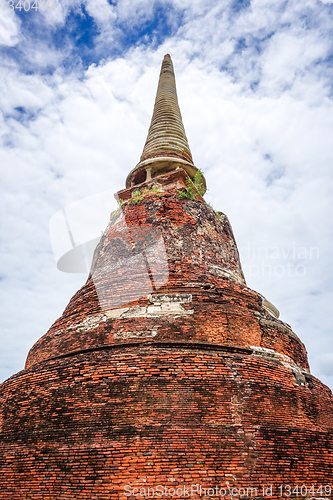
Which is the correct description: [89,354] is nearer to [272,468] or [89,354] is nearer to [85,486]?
[85,486]

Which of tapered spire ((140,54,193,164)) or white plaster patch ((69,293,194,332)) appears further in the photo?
tapered spire ((140,54,193,164))

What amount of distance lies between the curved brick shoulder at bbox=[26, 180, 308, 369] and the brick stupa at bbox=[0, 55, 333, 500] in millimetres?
29

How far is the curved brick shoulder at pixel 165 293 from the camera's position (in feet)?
21.4

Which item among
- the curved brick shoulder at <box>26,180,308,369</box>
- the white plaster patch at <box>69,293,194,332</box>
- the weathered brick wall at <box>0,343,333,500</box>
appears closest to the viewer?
the weathered brick wall at <box>0,343,333,500</box>

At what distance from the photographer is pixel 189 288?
23.7 feet

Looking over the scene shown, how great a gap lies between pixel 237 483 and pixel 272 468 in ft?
2.06

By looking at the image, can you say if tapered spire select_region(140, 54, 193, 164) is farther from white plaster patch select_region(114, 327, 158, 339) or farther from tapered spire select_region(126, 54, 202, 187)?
white plaster patch select_region(114, 327, 158, 339)

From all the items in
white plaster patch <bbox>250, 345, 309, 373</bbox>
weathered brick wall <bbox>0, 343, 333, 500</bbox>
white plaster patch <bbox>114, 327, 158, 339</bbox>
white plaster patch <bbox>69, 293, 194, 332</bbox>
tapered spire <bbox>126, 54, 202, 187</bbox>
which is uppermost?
tapered spire <bbox>126, 54, 202, 187</bbox>

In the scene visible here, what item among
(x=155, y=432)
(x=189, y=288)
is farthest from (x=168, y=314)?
(x=155, y=432)

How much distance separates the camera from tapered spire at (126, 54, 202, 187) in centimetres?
1185

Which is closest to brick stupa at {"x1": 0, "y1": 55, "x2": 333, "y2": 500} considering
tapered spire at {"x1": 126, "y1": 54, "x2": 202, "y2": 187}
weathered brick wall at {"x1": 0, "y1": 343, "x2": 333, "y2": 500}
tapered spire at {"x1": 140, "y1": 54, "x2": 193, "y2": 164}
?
weathered brick wall at {"x1": 0, "y1": 343, "x2": 333, "y2": 500}

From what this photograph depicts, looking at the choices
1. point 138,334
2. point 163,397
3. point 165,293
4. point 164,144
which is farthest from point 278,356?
point 164,144

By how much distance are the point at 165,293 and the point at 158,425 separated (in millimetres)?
2567

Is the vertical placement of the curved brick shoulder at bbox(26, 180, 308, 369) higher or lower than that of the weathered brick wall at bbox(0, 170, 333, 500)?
higher
